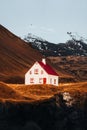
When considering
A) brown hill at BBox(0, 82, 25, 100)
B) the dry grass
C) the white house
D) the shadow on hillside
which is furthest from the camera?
the white house

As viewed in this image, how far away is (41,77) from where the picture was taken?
14300 cm

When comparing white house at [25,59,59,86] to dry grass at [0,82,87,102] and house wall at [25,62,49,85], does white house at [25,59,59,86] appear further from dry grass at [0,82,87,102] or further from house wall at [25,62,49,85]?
dry grass at [0,82,87,102]

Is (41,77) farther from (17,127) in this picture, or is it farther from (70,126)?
(17,127)

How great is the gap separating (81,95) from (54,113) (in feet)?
38.4

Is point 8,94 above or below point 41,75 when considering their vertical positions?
below

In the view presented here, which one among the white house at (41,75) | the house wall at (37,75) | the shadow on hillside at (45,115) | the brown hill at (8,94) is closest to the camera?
the shadow on hillside at (45,115)

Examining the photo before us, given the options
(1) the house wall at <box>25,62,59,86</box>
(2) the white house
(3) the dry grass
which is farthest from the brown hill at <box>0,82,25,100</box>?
(1) the house wall at <box>25,62,59,86</box>

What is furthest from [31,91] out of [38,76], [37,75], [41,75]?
[37,75]

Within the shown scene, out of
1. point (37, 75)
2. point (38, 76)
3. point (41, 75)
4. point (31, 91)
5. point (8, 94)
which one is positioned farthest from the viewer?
point (37, 75)

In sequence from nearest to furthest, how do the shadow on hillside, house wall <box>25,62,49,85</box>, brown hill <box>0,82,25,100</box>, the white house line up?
1. the shadow on hillside
2. brown hill <box>0,82,25,100</box>
3. the white house
4. house wall <box>25,62,49,85</box>

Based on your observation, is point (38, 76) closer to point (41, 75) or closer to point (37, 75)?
point (37, 75)

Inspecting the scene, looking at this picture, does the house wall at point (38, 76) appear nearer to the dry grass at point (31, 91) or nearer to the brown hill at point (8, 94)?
the dry grass at point (31, 91)

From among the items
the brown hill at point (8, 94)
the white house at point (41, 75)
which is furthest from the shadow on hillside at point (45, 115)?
the white house at point (41, 75)

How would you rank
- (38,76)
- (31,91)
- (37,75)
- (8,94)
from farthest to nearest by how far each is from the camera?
(37,75) → (38,76) → (31,91) → (8,94)
